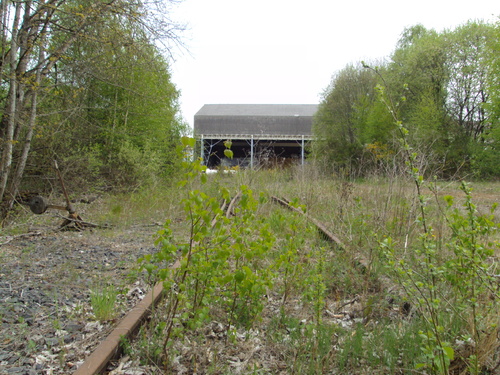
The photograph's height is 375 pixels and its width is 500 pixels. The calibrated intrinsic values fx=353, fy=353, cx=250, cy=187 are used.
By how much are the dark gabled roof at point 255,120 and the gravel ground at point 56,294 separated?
35.6m

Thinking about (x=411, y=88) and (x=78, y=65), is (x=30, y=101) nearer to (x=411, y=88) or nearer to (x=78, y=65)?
(x=78, y=65)

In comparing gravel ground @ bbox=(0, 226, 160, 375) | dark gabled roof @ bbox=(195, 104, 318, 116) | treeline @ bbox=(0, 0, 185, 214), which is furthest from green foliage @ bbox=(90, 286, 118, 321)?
dark gabled roof @ bbox=(195, 104, 318, 116)

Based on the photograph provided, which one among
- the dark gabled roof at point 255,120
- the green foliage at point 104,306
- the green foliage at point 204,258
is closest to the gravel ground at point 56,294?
the green foliage at point 104,306

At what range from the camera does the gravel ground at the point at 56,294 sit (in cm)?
220

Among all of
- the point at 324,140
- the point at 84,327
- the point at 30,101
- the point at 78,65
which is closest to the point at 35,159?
the point at 30,101

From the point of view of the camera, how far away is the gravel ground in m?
2.20

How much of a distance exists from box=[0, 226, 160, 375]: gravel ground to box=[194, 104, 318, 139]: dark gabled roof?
3565 centimetres

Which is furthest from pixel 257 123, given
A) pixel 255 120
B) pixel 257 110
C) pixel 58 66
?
pixel 58 66

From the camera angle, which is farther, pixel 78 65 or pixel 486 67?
pixel 486 67

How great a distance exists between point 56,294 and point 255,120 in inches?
1672

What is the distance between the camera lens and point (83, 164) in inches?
398

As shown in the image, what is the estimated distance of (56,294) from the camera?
3037 mm

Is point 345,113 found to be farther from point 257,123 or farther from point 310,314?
point 310,314

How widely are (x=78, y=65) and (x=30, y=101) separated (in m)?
1.22
